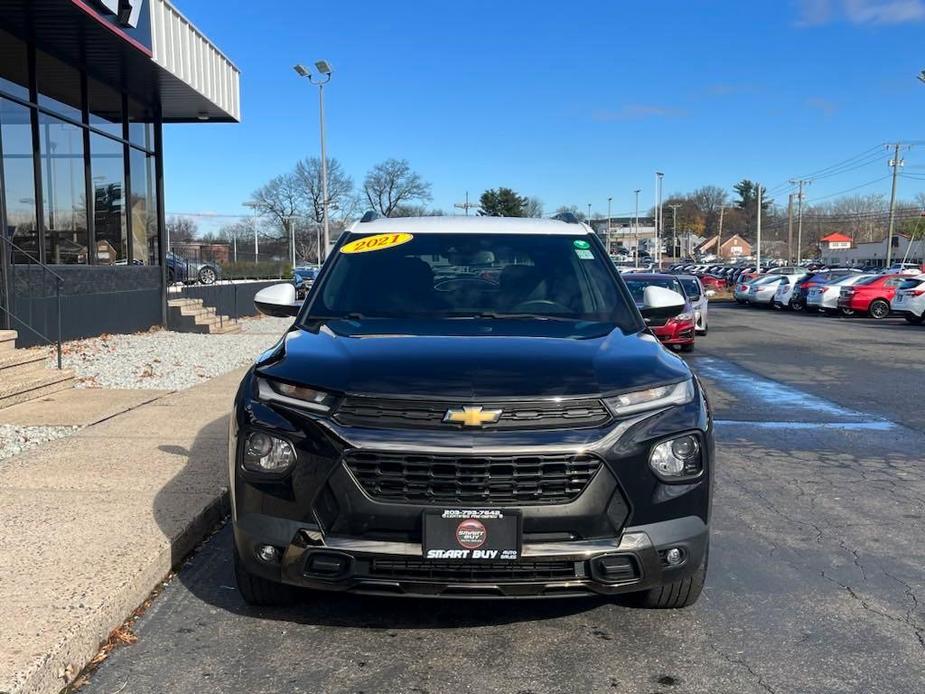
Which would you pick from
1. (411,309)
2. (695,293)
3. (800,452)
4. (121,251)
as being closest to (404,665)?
(411,309)

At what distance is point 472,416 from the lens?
3.04 meters

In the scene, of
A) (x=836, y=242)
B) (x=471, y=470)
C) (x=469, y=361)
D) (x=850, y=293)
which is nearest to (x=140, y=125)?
(x=469, y=361)

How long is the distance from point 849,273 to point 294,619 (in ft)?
116

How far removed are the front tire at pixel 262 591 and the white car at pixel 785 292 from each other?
3365cm

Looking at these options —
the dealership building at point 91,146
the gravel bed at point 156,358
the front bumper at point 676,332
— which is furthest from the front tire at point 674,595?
the front bumper at point 676,332

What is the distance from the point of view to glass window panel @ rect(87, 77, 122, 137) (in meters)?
15.2

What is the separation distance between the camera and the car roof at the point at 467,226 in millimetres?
4898

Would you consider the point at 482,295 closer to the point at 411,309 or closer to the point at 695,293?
the point at 411,309

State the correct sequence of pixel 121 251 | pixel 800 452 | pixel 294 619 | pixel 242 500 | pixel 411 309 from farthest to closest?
pixel 121 251 < pixel 800 452 < pixel 411 309 < pixel 294 619 < pixel 242 500

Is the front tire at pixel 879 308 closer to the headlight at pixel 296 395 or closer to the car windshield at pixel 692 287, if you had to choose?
the car windshield at pixel 692 287

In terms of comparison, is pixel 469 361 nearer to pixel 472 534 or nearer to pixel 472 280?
pixel 472 534

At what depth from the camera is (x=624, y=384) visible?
3.21 m

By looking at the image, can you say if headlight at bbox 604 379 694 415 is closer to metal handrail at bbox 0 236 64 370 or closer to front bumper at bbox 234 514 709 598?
front bumper at bbox 234 514 709 598

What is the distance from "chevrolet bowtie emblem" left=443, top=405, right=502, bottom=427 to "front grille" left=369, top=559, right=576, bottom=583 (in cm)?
53
